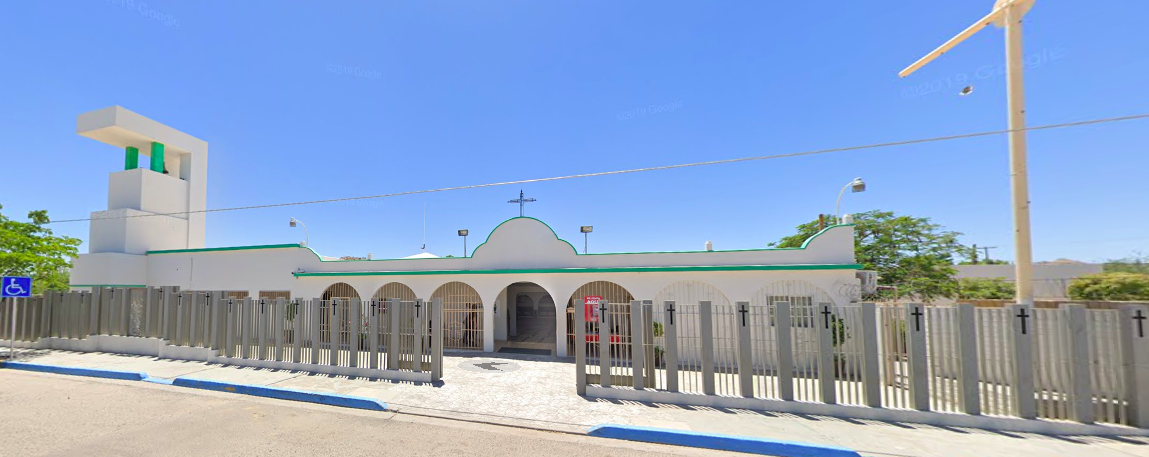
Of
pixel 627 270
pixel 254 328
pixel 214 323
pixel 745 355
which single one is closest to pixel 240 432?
pixel 254 328

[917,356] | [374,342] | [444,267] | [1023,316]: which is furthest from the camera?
[444,267]

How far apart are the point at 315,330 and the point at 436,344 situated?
335 centimetres

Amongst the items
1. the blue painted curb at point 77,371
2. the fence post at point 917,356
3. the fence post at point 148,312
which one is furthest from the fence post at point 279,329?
the fence post at point 917,356

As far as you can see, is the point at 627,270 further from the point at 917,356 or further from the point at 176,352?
the point at 176,352

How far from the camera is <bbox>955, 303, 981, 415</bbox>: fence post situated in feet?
19.3

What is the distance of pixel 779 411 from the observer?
655 cm

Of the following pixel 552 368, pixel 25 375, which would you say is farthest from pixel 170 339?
pixel 552 368

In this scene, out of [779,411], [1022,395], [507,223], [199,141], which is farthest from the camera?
[199,141]

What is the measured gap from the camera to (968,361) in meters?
5.93

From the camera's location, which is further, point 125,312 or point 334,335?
point 125,312

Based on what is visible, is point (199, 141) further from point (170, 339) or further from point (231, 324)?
point (231, 324)

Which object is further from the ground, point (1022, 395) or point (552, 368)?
point (1022, 395)

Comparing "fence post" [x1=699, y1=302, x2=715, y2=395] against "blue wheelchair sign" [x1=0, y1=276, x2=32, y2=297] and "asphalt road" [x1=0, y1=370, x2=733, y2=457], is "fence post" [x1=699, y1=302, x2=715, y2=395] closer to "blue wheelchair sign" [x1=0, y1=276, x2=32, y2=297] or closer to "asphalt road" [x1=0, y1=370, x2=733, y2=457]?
"asphalt road" [x1=0, y1=370, x2=733, y2=457]

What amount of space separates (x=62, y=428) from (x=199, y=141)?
65.1 feet
